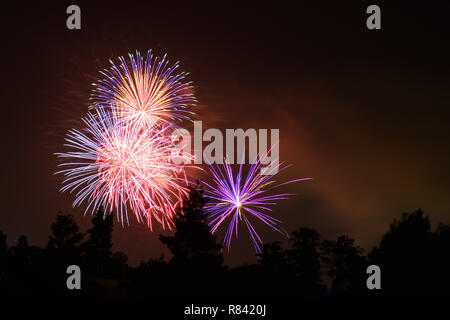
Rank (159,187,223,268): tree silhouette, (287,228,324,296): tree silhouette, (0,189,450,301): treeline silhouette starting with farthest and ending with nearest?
(287,228,324,296): tree silhouette → (159,187,223,268): tree silhouette → (0,189,450,301): treeline silhouette

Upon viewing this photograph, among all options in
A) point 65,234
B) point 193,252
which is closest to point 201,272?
point 193,252

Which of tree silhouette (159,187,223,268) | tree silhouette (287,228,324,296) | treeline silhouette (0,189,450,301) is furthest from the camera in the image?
tree silhouette (287,228,324,296)

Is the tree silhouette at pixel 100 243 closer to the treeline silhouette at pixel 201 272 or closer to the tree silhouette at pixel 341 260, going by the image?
the treeline silhouette at pixel 201 272

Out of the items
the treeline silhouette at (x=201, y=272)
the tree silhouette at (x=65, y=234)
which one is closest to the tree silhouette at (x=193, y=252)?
the treeline silhouette at (x=201, y=272)

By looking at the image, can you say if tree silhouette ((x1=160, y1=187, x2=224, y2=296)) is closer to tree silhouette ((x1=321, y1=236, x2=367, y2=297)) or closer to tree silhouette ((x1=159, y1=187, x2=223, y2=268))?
tree silhouette ((x1=159, y1=187, x2=223, y2=268))

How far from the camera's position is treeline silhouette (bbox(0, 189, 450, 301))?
1805 inches

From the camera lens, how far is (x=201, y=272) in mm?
48156

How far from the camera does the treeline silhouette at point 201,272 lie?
45.8 m
